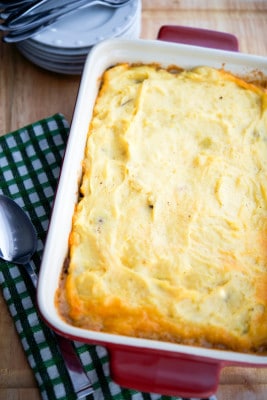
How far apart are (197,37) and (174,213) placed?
64cm

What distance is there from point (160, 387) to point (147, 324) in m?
0.17

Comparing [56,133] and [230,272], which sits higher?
[56,133]

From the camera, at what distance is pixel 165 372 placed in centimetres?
132

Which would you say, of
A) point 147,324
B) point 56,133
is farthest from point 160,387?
point 56,133

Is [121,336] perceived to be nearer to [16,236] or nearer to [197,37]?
[16,236]

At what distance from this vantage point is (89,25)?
1.99m

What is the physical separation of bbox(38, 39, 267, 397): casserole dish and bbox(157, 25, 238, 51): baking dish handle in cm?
8

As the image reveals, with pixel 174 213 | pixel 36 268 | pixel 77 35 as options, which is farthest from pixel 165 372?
pixel 77 35

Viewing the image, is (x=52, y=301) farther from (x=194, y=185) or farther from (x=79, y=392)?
(x=194, y=185)

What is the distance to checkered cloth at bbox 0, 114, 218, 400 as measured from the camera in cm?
152

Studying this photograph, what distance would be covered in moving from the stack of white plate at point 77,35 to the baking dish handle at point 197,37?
22cm

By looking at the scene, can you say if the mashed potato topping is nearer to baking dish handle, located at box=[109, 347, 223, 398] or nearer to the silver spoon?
baking dish handle, located at box=[109, 347, 223, 398]

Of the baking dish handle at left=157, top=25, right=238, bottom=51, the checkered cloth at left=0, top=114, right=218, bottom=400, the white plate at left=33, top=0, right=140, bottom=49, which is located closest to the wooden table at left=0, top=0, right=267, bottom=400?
the checkered cloth at left=0, top=114, right=218, bottom=400

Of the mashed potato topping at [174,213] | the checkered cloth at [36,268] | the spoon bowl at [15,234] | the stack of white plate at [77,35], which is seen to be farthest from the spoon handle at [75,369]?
the stack of white plate at [77,35]
